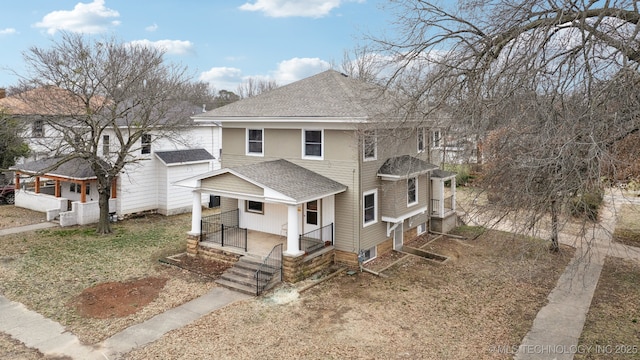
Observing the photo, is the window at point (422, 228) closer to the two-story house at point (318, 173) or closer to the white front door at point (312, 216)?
the two-story house at point (318, 173)

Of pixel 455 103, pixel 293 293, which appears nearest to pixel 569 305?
pixel 455 103

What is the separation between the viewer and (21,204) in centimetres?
2391

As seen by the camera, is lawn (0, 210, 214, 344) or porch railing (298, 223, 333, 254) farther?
porch railing (298, 223, 333, 254)

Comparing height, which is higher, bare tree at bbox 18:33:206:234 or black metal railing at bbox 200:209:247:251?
bare tree at bbox 18:33:206:234

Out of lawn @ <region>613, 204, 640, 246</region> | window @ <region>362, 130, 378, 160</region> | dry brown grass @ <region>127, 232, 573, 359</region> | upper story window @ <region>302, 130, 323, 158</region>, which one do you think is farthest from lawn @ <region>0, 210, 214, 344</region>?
lawn @ <region>613, 204, 640, 246</region>

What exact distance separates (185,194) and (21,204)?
30.2 ft

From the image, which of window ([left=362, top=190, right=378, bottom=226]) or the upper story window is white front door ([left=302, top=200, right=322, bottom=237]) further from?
the upper story window

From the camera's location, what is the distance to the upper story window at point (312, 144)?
15094mm

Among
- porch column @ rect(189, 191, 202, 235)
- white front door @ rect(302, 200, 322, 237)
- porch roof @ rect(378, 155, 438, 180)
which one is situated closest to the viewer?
porch roof @ rect(378, 155, 438, 180)

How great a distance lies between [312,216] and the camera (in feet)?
50.5

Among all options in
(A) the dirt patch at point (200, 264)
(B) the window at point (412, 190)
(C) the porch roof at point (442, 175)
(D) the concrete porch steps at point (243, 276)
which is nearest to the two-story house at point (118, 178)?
(A) the dirt patch at point (200, 264)

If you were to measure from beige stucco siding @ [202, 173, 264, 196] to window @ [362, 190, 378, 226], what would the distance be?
12.1 ft

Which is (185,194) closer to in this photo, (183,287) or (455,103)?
(183,287)

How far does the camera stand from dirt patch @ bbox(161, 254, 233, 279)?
1394cm
